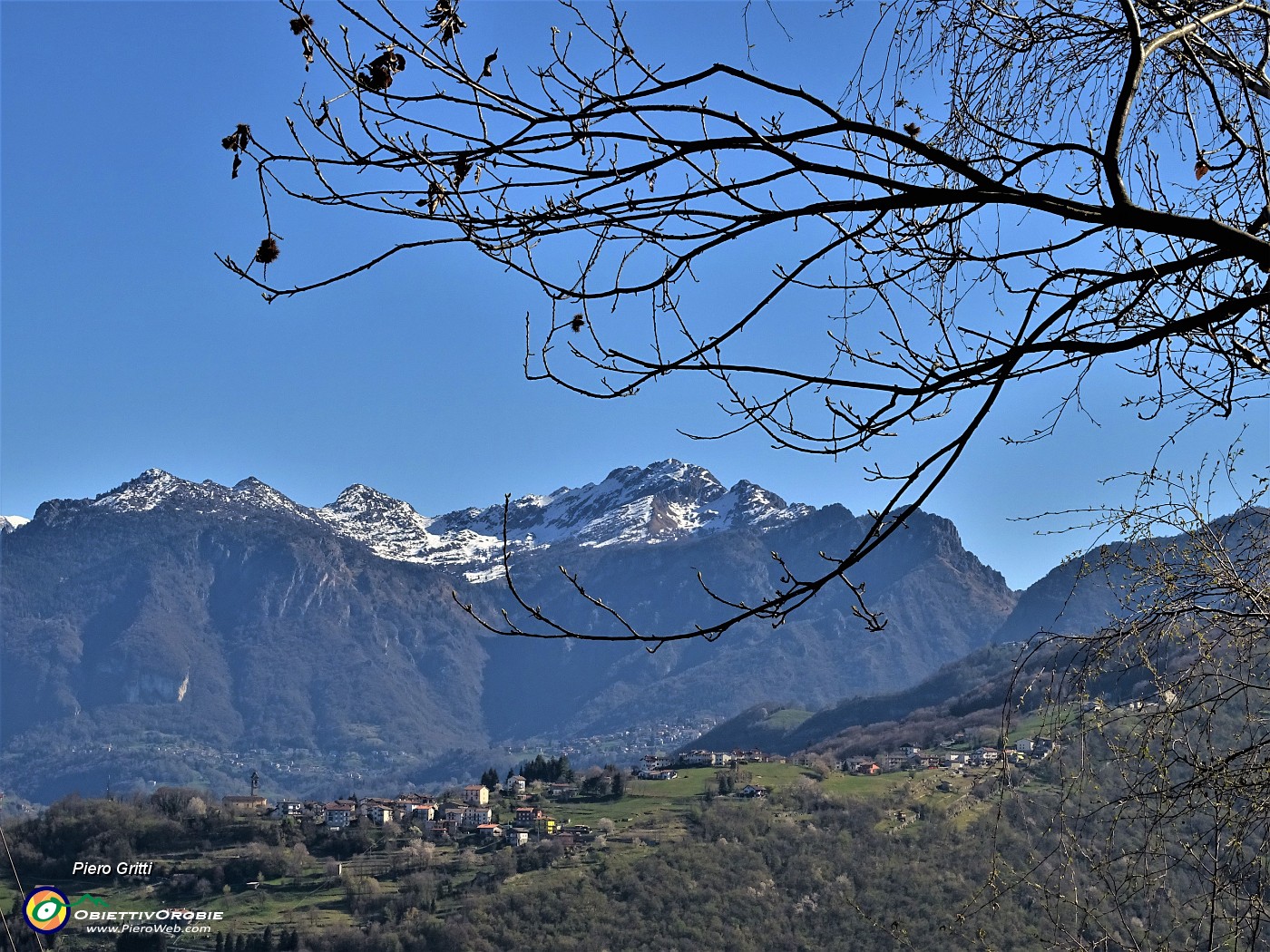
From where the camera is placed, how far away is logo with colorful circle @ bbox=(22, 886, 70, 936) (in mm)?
41294

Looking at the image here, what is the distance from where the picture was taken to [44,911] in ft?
146

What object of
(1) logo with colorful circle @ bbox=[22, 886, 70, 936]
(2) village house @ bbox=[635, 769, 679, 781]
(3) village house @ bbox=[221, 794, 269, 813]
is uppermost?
(3) village house @ bbox=[221, 794, 269, 813]

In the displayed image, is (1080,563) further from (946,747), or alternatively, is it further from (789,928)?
(946,747)

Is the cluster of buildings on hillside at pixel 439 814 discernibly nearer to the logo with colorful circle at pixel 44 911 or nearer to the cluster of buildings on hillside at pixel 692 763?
the cluster of buildings on hillside at pixel 692 763

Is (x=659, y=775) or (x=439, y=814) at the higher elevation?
(x=659, y=775)

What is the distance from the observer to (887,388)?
7.81ft

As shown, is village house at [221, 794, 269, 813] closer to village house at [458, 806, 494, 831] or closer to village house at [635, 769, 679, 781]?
village house at [458, 806, 494, 831]

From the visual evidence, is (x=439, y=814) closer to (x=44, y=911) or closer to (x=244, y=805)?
(x=244, y=805)

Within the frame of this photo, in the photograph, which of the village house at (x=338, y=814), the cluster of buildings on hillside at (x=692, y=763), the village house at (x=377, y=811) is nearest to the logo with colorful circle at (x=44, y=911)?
the village house at (x=338, y=814)

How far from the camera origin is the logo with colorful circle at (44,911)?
1626 inches

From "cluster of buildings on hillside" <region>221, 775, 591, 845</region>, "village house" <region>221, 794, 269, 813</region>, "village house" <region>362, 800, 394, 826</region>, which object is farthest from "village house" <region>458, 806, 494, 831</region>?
"village house" <region>221, 794, 269, 813</region>

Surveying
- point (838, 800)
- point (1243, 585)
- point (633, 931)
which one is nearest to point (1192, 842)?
point (1243, 585)

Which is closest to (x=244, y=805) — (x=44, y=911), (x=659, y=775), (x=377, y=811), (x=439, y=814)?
(x=377, y=811)

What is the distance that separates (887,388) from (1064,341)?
33cm
